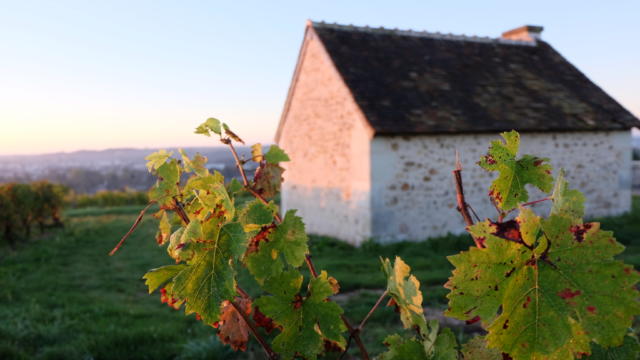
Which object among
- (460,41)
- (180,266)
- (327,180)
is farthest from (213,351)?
(460,41)

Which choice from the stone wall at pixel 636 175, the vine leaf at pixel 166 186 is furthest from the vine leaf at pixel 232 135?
the stone wall at pixel 636 175

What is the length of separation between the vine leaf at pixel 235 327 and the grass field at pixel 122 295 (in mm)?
3852

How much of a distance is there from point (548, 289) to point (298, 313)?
1.38 ft

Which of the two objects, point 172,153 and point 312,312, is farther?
point 172,153

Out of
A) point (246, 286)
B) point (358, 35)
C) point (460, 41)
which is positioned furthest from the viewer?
point (460, 41)

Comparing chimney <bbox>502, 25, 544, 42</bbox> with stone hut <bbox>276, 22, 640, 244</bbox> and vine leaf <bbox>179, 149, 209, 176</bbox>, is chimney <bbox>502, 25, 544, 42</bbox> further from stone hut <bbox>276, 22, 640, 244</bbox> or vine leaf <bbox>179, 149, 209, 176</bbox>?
vine leaf <bbox>179, 149, 209, 176</bbox>

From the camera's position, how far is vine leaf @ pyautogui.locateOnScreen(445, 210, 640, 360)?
2.39 feet

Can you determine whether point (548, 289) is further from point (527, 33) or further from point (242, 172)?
point (527, 33)

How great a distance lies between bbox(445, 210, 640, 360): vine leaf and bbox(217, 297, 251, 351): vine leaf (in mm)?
527

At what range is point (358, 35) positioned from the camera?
1230 cm

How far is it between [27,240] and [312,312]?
13.8 m

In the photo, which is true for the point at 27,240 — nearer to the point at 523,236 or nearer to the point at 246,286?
the point at 246,286

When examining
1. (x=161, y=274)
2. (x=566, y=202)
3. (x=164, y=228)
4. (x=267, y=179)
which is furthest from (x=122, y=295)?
(x=566, y=202)

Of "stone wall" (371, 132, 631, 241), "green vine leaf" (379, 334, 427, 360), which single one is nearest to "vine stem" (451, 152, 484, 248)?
"green vine leaf" (379, 334, 427, 360)
